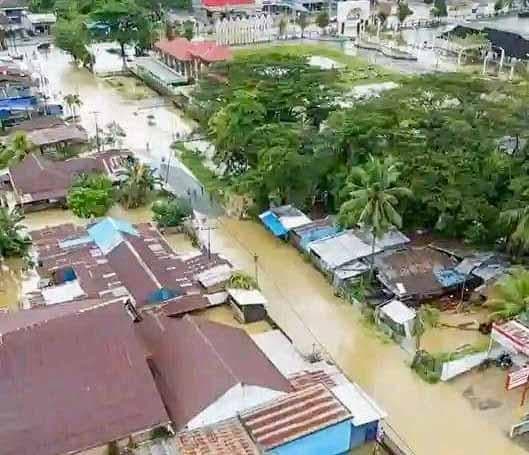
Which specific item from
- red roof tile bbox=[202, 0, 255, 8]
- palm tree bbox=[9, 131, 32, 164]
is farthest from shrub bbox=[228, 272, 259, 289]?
red roof tile bbox=[202, 0, 255, 8]

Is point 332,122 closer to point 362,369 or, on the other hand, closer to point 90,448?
point 362,369

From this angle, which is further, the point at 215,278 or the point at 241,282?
the point at 215,278

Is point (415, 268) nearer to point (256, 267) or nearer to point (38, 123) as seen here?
point (256, 267)

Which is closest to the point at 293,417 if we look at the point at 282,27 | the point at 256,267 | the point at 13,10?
the point at 256,267

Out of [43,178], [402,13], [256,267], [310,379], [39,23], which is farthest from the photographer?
[402,13]

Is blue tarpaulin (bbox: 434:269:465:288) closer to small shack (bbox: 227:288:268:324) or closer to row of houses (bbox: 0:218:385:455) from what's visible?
small shack (bbox: 227:288:268:324)
